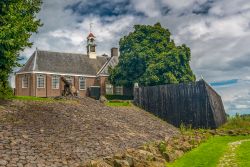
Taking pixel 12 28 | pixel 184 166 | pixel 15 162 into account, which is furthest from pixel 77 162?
pixel 12 28

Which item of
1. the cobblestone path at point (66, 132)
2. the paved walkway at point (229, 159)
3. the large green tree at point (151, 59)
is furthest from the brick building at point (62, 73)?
the paved walkway at point (229, 159)

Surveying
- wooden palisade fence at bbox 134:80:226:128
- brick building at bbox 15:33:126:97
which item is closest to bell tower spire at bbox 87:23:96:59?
brick building at bbox 15:33:126:97

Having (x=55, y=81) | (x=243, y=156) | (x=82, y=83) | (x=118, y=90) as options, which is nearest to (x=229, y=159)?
(x=243, y=156)

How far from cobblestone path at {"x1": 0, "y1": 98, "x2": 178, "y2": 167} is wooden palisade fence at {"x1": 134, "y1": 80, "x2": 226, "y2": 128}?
1.91 metres

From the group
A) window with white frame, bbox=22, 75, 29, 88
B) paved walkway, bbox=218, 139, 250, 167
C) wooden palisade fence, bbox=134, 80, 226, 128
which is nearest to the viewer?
paved walkway, bbox=218, 139, 250, 167

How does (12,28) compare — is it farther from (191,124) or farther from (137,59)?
(137,59)

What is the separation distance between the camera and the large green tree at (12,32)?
2058cm

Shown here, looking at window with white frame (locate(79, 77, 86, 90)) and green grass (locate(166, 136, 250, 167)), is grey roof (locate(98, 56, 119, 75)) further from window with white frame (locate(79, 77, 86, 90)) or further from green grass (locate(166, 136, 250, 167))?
green grass (locate(166, 136, 250, 167))

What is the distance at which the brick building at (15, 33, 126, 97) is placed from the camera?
56.1m

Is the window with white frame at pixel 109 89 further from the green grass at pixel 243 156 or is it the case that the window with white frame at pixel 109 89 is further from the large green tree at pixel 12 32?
the green grass at pixel 243 156

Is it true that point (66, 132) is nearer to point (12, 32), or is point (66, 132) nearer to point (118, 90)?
point (12, 32)

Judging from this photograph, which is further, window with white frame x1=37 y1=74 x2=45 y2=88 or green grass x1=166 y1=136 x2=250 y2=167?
window with white frame x1=37 y1=74 x2=45 y2=88

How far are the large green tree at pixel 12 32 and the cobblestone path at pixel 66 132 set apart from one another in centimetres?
240

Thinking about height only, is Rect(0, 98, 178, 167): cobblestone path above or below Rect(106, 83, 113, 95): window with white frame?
below
